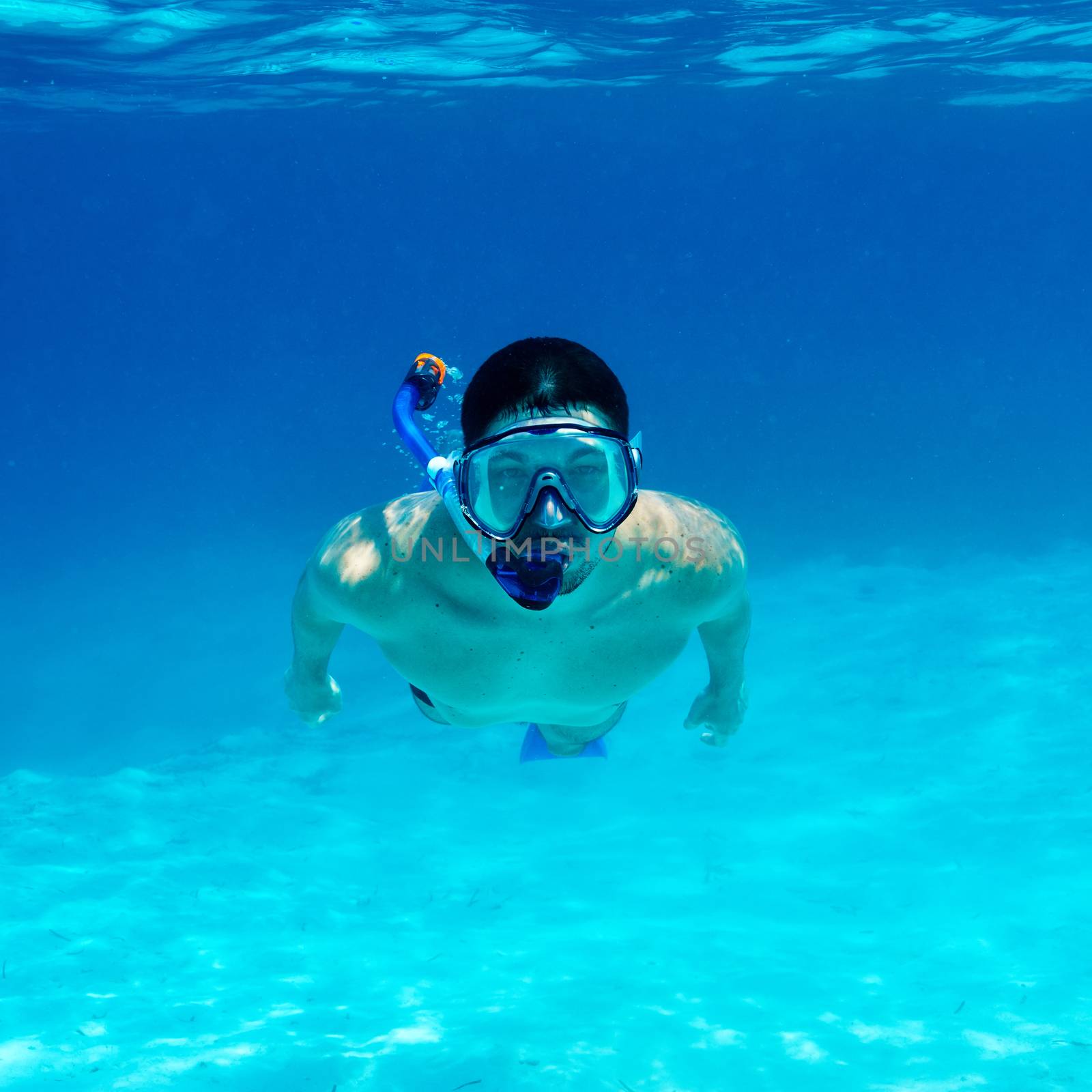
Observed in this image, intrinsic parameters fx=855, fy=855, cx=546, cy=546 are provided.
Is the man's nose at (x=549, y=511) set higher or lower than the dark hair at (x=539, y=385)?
lower

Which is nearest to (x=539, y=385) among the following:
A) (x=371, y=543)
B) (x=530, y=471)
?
(x=530, y=471)

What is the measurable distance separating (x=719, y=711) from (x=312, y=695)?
5.64ft

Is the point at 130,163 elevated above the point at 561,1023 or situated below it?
above

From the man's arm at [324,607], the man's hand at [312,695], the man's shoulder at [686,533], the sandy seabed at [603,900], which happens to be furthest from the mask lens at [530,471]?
the sandy seabed at [603,900]

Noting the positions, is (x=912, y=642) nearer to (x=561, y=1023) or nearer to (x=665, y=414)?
(x=561, y=1023)

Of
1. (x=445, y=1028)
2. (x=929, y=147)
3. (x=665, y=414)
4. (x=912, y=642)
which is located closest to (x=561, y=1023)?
(x=445, y=1028)

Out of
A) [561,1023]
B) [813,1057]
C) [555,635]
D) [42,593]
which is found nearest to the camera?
[555,635]

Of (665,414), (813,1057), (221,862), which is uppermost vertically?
(665,414)

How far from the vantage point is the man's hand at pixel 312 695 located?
3486 mm

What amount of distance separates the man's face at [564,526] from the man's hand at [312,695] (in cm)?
151

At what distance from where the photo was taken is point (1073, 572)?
15641 millimetres

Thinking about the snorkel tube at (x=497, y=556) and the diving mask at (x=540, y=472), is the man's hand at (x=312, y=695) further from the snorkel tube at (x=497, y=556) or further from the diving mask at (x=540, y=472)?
the diving mask at (x=540, y=472)

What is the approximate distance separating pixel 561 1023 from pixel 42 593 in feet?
79.0

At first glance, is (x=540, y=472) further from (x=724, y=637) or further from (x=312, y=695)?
(x=312, y=695)
